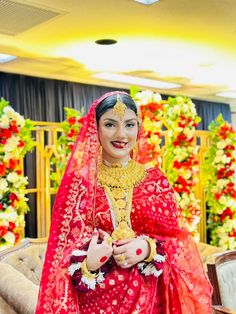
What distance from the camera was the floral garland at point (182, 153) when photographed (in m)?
4.36

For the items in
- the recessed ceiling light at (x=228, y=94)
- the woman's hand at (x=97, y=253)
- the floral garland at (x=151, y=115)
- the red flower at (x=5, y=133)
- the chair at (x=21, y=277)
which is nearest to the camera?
the woman's hand at (x=97, y=253)

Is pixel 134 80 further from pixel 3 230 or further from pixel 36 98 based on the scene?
pixel 3 230

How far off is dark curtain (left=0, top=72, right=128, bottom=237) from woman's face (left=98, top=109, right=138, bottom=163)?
4.79 metres

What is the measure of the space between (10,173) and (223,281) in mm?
1936

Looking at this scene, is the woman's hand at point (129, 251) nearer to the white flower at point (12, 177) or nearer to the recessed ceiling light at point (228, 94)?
the white flower at point (12, 177)

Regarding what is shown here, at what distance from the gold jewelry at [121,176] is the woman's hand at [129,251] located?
0.57ft

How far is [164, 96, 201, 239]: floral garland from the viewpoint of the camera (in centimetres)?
436

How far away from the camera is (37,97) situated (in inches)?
256

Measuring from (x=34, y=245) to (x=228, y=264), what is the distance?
125cm

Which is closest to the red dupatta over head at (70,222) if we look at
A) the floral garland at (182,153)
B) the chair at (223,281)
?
the chair at (223,281)

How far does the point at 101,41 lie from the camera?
440cm

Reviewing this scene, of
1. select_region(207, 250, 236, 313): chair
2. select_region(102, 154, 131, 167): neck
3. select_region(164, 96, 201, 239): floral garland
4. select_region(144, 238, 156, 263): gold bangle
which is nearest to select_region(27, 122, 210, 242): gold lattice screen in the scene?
select_region(164, 96, 201, 239): floral garland

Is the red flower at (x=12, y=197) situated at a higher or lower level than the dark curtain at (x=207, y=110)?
lower

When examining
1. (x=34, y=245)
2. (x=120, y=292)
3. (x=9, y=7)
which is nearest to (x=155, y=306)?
(x=120, y=292)
